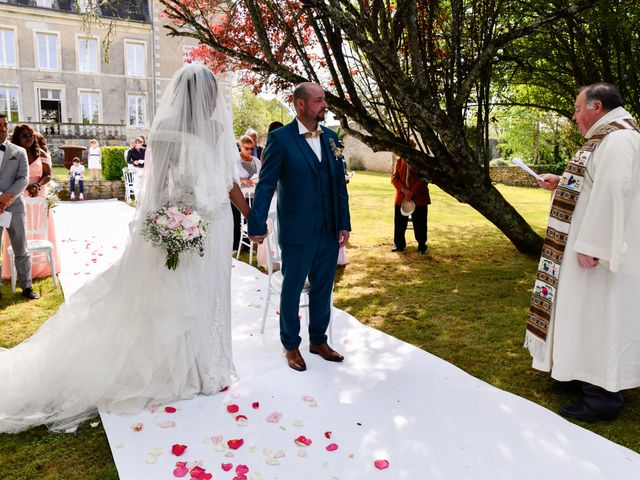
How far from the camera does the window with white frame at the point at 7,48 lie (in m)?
30.9

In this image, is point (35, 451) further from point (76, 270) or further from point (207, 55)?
point (207, 55)

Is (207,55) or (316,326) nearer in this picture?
(316,326)

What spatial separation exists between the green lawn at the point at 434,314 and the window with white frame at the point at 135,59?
27.8 meters

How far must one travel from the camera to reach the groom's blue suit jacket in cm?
410

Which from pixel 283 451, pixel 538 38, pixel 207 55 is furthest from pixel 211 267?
pixel 207 55

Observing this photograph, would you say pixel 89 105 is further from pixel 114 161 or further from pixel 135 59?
pixel 114 161

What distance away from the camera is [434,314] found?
603cm

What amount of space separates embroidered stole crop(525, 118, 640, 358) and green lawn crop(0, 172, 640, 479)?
0.61m

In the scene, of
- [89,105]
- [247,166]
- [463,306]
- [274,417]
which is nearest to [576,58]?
[463,306]

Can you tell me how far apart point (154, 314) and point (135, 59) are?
3423cm

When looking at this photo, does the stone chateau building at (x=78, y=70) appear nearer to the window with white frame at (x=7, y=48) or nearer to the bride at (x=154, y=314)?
the window with white frame at (x=7, y=48)

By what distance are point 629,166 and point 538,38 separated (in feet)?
20.4

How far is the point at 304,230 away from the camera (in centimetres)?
417

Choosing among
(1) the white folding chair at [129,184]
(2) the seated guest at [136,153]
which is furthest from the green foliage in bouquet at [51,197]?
(2) the seated guest at [136,153]
